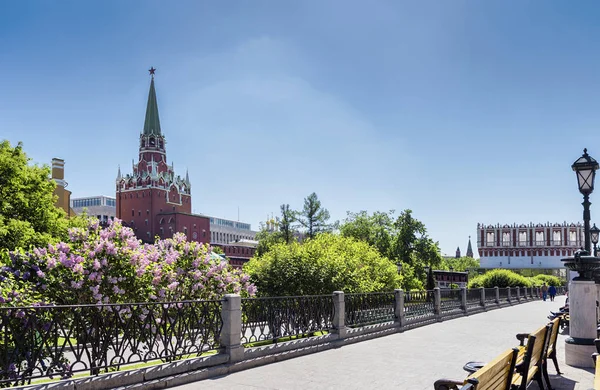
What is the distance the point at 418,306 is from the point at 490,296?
13.1 metres

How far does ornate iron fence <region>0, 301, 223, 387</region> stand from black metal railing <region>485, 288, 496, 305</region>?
909 inches

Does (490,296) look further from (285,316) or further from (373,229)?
(373,229)

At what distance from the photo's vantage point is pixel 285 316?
11.7m

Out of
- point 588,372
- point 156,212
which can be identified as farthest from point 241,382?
point 156,212

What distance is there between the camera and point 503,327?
60.5 ft

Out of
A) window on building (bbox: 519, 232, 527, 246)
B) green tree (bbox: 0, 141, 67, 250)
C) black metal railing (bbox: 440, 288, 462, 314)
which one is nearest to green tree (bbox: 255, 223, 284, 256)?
green tree (bbox: 0, 141, 67, 250)

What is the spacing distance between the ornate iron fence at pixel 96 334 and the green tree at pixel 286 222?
61942 millimetres

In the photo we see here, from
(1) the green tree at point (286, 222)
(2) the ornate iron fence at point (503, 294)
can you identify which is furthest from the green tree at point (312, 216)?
(2) the ornate iron fence at point (503, 294)

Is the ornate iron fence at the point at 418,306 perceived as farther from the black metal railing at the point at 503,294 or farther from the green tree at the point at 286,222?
the green tree at the point at 286,222

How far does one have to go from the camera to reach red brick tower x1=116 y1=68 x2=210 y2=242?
9762 centimetres

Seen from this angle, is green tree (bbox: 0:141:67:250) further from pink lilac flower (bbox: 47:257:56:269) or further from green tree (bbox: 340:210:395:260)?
green tree (bbox: 340:210:395:260)

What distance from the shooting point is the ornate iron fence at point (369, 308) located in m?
14.5

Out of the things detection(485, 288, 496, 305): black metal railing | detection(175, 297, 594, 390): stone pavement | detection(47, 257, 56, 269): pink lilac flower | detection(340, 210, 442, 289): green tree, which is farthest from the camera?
detection(340, 210, 442, 289): green tree

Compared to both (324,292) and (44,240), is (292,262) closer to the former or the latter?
(324,292)
